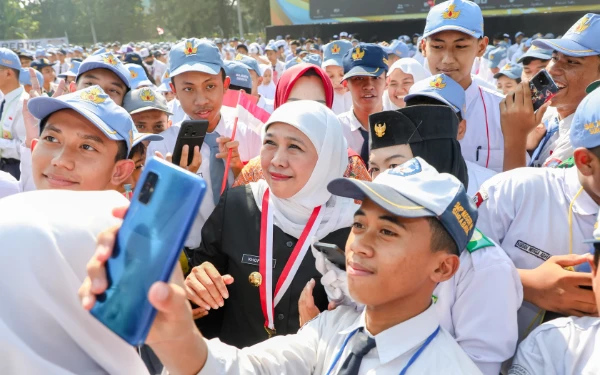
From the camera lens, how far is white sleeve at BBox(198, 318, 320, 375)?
1.57m

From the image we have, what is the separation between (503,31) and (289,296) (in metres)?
21.5

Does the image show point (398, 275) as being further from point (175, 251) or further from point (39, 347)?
point (39, 347)

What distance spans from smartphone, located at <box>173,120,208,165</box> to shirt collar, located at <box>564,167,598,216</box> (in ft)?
6.04

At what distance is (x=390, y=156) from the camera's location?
8.47 feet

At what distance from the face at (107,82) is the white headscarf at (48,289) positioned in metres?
3.03

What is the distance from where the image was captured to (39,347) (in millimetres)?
1241

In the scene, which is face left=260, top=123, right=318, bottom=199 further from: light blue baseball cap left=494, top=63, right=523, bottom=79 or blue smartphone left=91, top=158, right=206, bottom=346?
light blue baseball cap left=494, top=63, right=523, bottom=79

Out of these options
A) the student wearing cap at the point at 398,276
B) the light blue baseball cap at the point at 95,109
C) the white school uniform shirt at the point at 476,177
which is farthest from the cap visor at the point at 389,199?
the white school uniform shirt at the point at 476,177

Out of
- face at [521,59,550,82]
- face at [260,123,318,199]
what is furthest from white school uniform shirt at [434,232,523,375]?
Answer: face at [521,59,550,82]

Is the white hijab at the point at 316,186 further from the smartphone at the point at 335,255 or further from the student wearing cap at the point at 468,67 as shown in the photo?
the student wearing cap at the point at 468,67

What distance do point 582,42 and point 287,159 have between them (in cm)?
216

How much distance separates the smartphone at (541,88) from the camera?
9.85 ft

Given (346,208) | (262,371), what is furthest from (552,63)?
(262,371)

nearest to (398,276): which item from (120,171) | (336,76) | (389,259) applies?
(389,259)
